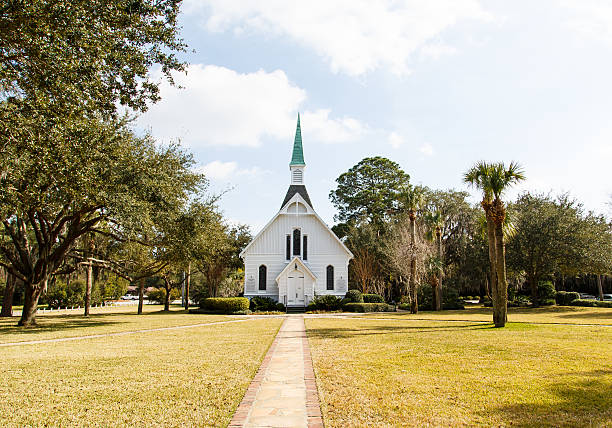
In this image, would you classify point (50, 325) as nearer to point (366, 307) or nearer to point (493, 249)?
point (366, 307)

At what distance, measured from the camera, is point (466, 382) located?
719 centimetres

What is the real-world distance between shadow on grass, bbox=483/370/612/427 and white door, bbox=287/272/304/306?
90.8ft

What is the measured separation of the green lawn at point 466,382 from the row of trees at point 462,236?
7.50 metres

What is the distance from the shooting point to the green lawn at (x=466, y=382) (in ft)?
17.9

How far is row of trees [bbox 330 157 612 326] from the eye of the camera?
18.3 m

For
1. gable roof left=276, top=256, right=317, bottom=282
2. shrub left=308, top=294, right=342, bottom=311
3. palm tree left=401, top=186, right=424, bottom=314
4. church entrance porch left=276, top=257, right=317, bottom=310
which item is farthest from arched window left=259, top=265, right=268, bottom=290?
palm tree left=401, top=186, right=424, bottom=314

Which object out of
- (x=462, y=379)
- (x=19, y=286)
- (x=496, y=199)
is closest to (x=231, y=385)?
(x=462, y=379)

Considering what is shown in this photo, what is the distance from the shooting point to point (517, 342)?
12.1 metres

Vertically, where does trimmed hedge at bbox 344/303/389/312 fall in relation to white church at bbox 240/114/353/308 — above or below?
below

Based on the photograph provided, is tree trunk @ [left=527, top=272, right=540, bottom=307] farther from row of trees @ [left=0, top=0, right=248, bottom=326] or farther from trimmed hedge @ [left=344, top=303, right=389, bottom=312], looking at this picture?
row of trees @ [left=0, top=0, right=248, bottom=326]

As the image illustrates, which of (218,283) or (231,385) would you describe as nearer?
(231,385)

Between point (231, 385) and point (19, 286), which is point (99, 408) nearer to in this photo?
point (231, 385)

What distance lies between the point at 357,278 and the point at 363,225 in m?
6.35

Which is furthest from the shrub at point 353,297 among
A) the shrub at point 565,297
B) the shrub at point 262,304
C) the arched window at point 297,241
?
the shrub at point 565,297
